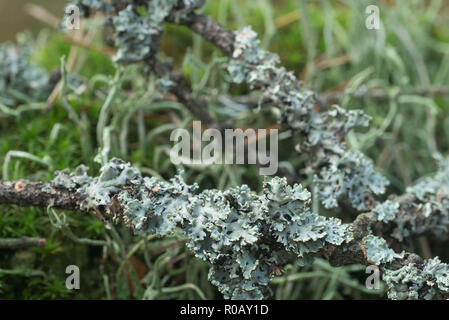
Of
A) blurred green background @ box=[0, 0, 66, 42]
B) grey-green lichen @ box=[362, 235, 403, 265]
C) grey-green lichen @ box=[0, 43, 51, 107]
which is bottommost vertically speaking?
grey-green lichen @ box=[362, 235, 403, 265]

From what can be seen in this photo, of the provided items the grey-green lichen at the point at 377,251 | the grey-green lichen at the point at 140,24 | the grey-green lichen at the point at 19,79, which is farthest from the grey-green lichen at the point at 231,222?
the grey-green lichen at the point at 19,79

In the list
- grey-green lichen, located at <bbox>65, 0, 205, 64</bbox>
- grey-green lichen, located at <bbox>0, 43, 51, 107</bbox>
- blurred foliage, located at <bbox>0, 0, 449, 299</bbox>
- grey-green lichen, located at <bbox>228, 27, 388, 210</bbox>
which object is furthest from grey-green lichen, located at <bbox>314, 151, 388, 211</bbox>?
grey-green lichen, located at <bbox>0, 43, 51, 107</bbox>

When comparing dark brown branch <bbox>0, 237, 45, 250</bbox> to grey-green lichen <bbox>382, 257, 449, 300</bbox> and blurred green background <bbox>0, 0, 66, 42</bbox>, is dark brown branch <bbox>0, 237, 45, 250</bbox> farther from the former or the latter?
blurred green background <bbox>0, 0, 66, 42</bbox>

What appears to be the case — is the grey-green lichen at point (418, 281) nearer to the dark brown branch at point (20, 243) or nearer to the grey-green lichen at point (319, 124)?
the grey-green lichen at point (319, 124)

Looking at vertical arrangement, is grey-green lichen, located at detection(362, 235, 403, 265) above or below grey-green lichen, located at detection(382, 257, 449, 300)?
above

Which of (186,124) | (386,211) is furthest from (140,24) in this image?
(386,211)

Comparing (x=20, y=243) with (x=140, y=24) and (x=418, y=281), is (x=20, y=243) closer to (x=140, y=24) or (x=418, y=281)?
(x=140, y=24)
